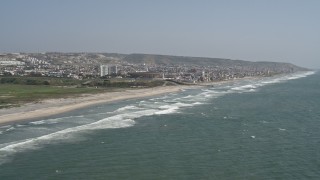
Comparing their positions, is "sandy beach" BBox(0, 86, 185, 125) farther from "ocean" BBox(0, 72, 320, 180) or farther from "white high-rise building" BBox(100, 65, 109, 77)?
"white high-rise building" BBox(100, 65, 109, 77)

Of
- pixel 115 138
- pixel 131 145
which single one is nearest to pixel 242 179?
pixel 131 145

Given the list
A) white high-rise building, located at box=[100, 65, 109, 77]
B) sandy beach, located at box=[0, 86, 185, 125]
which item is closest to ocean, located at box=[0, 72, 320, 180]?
sandy beach, located at box=[0, 86, 185, 125]

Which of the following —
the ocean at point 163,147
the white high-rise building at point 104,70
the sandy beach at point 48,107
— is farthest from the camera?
the white high-rise building at point 104,70

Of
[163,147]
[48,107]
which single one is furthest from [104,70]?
[163,147]

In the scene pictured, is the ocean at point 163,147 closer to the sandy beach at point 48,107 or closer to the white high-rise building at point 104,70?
the sandy beach at point 48,107

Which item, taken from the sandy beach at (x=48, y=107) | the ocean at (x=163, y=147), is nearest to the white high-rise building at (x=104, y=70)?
A: the sandy beach at (x=48, y=107)

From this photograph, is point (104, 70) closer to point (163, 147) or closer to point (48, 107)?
point (48, 107)

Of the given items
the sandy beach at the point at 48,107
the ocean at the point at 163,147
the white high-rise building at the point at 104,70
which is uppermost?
the ocean at the point at 163,147

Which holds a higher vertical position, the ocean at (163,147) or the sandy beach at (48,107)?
the ocean at (163,147)
